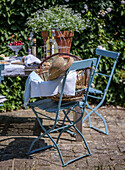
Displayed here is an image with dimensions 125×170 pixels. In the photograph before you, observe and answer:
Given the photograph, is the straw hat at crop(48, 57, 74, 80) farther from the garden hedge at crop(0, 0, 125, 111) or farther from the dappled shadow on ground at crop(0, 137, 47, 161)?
the garden hedge at crop(0, 0, 125, 111)

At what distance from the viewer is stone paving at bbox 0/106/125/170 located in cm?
325

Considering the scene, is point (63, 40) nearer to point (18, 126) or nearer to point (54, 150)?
point (18, 126)

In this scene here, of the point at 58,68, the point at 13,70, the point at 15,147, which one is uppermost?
the point at 58,68

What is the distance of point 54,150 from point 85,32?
2.68 m

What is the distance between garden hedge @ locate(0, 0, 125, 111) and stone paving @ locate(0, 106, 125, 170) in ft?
2.05

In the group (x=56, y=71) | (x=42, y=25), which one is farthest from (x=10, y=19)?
(x=56, y=71)

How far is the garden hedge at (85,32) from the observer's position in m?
5.14

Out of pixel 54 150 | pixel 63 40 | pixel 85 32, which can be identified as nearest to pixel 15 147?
pixel 54 150

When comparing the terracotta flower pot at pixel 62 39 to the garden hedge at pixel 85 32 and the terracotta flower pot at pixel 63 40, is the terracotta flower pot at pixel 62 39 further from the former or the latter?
the garden hedge at pixel 85 32

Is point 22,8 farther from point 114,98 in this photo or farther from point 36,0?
point 114,98

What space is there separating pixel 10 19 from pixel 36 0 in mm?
606

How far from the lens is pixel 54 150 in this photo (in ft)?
11.8

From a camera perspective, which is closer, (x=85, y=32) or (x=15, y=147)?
(x=15, y=147)

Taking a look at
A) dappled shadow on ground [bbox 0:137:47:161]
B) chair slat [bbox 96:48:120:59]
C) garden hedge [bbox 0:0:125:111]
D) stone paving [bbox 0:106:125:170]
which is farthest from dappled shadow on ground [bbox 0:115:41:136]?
chair slat [bbox 96:48:120:59]
